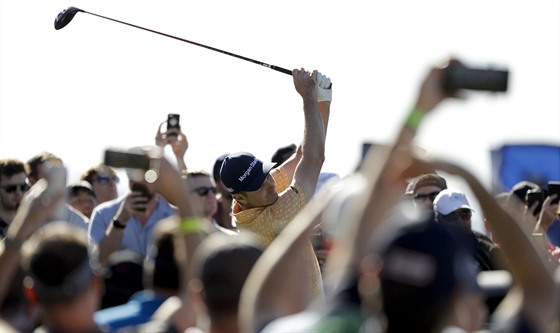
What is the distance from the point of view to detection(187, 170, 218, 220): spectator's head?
10.5 metres

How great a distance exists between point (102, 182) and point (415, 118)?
7786 millimetres

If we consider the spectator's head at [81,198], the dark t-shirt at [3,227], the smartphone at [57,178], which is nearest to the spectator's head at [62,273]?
the smartphone at [57,178]

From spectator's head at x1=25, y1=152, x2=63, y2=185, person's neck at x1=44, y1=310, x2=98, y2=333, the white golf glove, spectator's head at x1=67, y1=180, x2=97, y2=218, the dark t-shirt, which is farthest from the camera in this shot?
spectator's head at x1=67, y1=180, x2=97, y2=218

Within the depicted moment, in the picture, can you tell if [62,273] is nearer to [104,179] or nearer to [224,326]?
[224,326]

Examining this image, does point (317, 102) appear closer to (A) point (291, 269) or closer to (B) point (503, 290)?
(B) point (503, 290)

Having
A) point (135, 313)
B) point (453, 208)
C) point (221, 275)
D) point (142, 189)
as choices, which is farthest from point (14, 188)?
point (221, 275)

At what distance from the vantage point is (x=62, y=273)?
4.53 metres

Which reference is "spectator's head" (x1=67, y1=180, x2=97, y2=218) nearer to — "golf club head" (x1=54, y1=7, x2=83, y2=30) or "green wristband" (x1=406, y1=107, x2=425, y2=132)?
"golf club head" (x1=54, y1=7, x2=83, y2=30)

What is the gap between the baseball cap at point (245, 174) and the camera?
324 inches

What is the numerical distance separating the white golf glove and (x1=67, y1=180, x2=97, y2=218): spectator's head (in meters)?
2.66

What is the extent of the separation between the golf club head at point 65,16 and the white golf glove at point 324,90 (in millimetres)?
2772

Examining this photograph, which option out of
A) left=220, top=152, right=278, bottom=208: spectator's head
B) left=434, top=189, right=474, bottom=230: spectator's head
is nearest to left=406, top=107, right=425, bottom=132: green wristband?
left=220, top=152, right=278, bottom=208: spectator's head

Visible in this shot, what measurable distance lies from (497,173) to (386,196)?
1141cm

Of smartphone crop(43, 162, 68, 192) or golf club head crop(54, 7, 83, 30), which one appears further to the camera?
golf club head crop(54, 7, 83, 30)
